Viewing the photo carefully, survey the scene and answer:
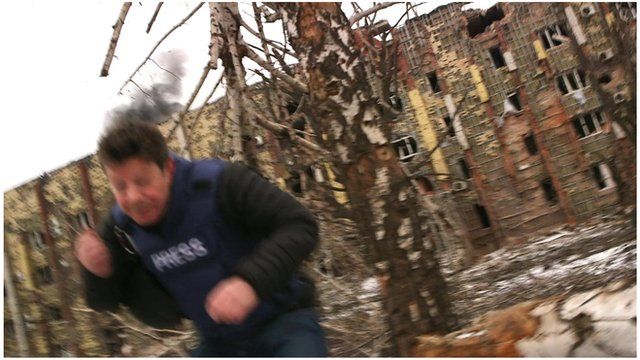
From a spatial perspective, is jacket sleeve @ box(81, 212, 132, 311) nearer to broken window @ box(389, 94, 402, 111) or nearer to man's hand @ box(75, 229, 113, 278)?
man's hand @ box(75, 229, 113, 278)

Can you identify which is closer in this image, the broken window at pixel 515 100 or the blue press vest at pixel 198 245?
the blue press vest at pixel 198 245

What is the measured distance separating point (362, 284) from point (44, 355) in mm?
1831

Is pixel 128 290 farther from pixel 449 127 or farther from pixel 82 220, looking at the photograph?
pixel 449 127

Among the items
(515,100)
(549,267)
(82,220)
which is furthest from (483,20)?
(82,220)

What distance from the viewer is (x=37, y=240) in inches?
107

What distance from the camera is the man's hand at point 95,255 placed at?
1.40 m

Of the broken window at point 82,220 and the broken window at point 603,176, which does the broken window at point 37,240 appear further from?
the broken window at point 603,176

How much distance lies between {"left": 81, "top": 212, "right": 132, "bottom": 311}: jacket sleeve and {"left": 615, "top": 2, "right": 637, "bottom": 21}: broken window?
7.95 feet

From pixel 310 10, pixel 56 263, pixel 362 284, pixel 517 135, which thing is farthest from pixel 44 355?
pixel 517 135

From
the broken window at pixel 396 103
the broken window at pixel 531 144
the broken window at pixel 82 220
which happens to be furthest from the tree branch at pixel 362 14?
the broken window at pixel 82 220

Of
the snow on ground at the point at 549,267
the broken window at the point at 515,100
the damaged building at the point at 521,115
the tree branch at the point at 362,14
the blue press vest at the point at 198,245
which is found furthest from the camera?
the tree branch at the point at 362,14

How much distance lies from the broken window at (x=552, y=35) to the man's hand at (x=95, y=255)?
2310 mm

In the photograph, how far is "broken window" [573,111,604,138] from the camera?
239cm

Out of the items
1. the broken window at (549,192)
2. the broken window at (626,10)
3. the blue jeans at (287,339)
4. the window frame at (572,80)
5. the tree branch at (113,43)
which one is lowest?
the blue jeans at (287,339)
